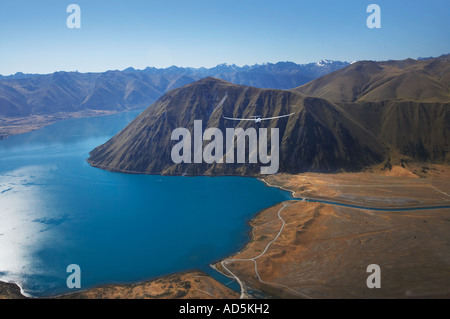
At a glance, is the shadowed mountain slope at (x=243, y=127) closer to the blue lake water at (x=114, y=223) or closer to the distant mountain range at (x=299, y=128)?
the distant mountain range at (x=299, y=128)

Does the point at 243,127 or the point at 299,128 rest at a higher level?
the point at 243,127

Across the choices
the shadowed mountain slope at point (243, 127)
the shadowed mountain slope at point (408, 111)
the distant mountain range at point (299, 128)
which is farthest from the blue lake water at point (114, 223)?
the shadowed mountain slope at point (408, 111)

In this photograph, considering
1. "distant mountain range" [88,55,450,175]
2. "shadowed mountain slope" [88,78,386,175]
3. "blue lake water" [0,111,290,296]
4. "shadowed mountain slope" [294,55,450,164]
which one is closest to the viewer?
"blue lake water" [0,111,290,296]

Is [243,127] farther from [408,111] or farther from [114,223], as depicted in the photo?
[408,111]

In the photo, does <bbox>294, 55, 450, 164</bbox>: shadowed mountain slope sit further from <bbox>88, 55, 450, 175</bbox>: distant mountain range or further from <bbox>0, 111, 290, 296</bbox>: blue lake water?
<bbox>0, 111, 290, 296</bbox>: blue lake water

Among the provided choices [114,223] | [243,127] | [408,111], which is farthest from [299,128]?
[114,223]

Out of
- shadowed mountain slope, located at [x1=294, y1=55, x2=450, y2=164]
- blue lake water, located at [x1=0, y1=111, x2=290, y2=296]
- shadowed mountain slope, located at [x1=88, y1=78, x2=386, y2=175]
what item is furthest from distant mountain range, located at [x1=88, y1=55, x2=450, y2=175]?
blue lake water, located at [x1=0, y1=111, x2=290, y2=296]
